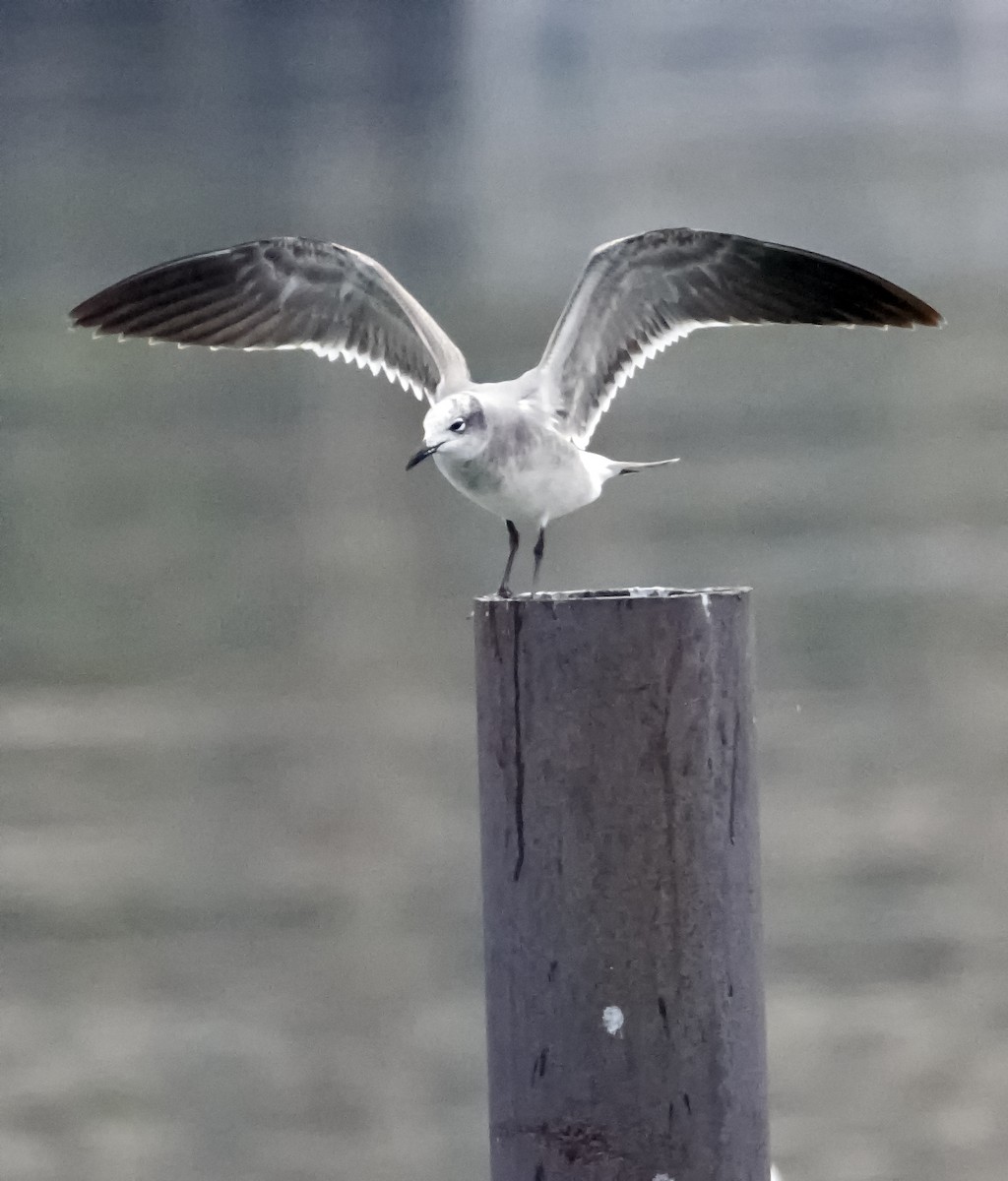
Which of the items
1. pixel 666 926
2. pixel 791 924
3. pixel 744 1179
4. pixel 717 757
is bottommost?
pixel 744 1179

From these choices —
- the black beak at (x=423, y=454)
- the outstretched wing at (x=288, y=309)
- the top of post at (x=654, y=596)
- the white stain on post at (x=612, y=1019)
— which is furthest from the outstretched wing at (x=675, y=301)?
the white stain on post at (x=612, y=1019)

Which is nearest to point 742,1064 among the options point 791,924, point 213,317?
point 213,317

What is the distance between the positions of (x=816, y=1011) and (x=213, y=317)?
1.99 m

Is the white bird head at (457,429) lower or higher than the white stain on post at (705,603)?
higher

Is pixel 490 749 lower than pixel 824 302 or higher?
lower

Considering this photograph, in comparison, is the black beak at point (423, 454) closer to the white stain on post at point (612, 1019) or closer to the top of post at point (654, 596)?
the top of post at point (654, 596)

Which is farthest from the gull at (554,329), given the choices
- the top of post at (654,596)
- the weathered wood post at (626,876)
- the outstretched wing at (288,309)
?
the weathered wood post at (626,876)

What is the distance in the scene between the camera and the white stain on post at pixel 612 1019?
4.37 ft

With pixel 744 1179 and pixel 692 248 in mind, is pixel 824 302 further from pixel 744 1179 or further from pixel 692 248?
pixel 744 1179

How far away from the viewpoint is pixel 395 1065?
3.51 m

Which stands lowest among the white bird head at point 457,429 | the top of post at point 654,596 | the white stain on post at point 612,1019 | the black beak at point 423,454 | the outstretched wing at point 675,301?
the white stain on post at point 612,1019

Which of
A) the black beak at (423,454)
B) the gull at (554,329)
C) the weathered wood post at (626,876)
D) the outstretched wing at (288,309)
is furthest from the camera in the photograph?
the outstretched wing at (288,309)

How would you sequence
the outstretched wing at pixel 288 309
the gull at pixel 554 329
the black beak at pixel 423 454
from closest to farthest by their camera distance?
the black beak at pixel 423 454, the gull at pixel 554 329, the outstretched wing at pixel 288 309

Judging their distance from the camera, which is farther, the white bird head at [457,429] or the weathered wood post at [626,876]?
the white bird head at [457,429]
